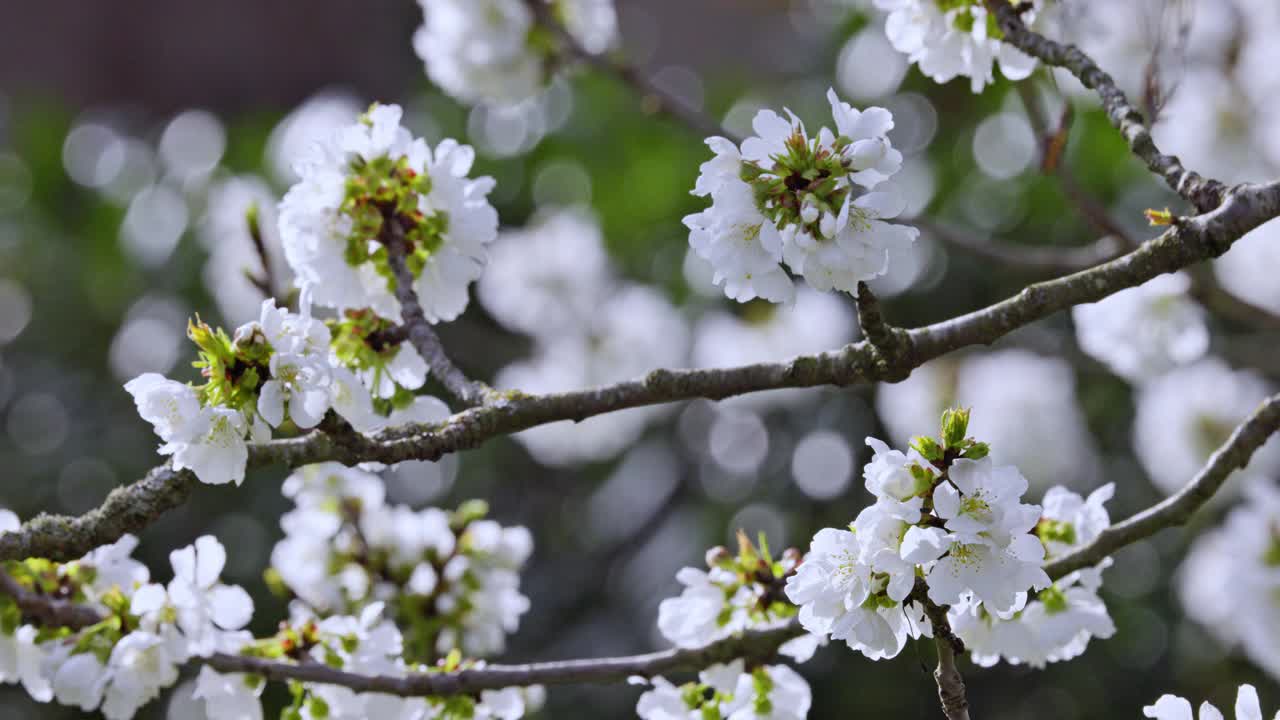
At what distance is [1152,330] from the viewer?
4.62ft

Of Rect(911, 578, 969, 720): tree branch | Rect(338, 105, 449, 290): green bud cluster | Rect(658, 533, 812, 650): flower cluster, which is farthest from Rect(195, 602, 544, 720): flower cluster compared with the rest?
Rect(911, 578, 969, 720): tree branch

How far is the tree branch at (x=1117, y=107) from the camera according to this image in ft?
2.49

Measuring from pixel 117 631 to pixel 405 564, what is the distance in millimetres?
322

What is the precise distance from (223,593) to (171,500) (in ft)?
0.61

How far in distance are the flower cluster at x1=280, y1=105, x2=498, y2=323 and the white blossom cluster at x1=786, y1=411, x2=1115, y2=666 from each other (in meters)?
0.37

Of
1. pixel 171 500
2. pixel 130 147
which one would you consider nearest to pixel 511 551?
pixel 171 500

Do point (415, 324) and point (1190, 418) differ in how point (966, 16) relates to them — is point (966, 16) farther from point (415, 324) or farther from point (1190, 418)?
point (1190, 418)

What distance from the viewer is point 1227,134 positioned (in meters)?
2.03

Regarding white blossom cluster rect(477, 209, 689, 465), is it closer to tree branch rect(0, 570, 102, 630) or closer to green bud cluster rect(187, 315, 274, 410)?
tree branch rect(0, 570, 102, 630)

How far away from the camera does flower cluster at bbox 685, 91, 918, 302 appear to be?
26.7 inches

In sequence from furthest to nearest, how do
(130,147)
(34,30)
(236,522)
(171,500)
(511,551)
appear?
(34,30) → (130,147) → (236,522) → (511,551) → (171,500)

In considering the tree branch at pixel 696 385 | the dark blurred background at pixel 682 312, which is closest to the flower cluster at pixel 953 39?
the tree branch at pixel 696 385

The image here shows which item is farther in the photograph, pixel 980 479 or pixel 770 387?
pixel 770 387

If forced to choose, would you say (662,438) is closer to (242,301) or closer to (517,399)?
(242,301)
